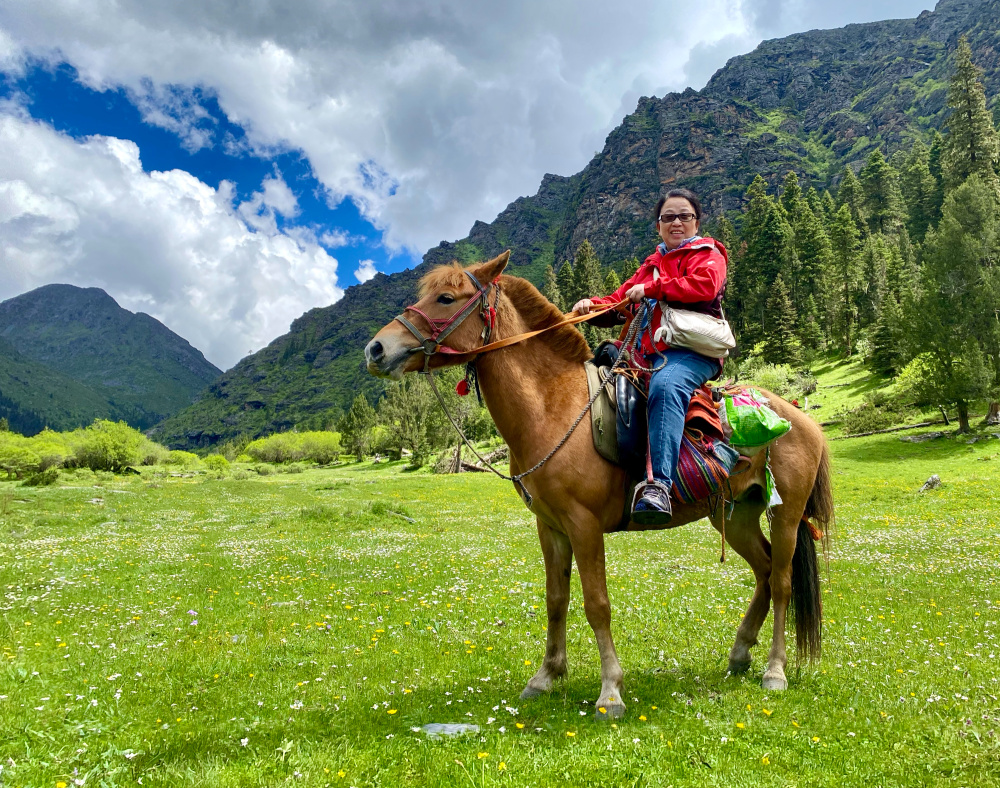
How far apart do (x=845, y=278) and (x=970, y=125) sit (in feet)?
73.0

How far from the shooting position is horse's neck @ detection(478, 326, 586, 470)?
223 inches

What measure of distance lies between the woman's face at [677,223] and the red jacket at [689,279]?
170 mm

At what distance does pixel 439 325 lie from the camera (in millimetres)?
5441

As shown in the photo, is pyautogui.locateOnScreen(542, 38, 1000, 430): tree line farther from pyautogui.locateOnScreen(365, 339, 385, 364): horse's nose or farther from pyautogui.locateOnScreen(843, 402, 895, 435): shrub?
pyautogui.locateOnScreen(365, 339, 385, 364): horse's nose

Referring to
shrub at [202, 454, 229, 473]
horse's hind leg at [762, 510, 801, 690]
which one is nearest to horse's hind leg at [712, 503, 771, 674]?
horse's hind leg at [762, 510, 801, 690]

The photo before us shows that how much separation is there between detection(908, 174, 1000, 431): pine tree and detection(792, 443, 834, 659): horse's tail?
41.5 m

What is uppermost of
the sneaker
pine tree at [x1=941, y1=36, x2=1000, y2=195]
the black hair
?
pine tree at [x1=941, y1=36, x2=1000, y2=195]

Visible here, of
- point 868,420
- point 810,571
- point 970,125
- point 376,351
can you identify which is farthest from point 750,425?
point 970,125

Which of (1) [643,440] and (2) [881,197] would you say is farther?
(2) [881,197]

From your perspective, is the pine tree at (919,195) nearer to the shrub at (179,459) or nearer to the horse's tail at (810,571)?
the horse's tail at (810,571)

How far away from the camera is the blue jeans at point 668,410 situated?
17.6 feet

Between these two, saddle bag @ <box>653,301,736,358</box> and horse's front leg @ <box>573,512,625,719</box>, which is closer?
horse's front leg @ <box>573,512,625,719</box>

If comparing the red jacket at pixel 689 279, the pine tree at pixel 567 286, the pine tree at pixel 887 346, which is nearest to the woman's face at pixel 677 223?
the red jacket at pixel 689 279

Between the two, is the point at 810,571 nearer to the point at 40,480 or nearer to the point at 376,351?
the point at 376,351
